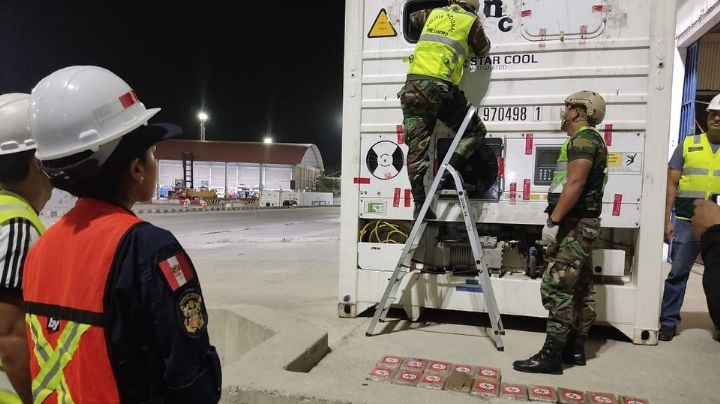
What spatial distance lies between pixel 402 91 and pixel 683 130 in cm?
663

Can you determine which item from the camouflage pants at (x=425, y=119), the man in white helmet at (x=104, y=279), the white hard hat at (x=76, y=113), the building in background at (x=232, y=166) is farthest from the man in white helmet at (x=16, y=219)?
the building in background at (x=232, y=166)

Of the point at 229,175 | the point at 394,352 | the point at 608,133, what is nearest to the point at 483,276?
the point at 394,352

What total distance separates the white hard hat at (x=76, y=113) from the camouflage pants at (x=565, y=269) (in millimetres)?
2782

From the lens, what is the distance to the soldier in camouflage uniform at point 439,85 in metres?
3.71

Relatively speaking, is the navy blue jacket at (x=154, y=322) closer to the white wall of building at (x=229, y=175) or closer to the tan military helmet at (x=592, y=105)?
the tan military helmet at (x=592, y=105)

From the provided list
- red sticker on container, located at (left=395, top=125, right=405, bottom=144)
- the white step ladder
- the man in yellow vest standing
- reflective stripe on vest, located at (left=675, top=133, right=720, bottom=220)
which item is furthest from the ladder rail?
reflective stripe on vest, located at (left=675, top=133, right=720, bottom=220)

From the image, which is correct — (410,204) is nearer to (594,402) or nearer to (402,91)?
(402,91)

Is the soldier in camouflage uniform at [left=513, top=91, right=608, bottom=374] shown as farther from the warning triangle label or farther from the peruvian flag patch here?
the peruvian flag patch

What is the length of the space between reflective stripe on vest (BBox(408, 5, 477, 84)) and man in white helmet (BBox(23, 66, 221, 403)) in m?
2.73

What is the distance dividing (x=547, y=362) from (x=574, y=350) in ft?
1.20

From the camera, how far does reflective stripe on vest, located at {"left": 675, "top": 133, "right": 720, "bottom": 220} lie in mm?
4027

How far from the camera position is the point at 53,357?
131 cm

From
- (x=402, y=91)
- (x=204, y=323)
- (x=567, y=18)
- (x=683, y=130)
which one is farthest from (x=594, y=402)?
(x=683, y=130)

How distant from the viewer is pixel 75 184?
134 centimetres
